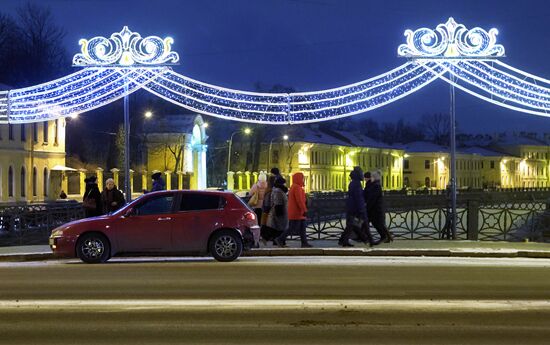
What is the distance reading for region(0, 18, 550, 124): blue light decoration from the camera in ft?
70.0

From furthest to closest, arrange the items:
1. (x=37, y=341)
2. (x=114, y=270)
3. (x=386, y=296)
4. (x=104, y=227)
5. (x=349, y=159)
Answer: (x=349, y=159) → (x=104, y=227) → (x=114, y=270) → (x=386, y=296) → (x=37, y=341)

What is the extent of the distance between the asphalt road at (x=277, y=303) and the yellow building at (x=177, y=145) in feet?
197

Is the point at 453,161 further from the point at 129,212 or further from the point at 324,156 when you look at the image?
the point at 324,156

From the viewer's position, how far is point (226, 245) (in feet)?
53.3

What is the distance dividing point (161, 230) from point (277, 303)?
5.72 meters

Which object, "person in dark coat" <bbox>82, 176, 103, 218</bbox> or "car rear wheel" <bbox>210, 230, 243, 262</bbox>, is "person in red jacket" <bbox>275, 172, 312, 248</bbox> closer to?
"car rear wheel" <bbox>210, 230, 243, 262</bbox>

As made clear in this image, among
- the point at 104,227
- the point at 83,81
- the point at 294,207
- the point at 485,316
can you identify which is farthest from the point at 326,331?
the point at 83,81

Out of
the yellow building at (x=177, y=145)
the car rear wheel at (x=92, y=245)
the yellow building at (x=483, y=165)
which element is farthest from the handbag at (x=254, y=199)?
the yellow building at (x=483, y=165)

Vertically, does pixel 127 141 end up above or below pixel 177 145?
below

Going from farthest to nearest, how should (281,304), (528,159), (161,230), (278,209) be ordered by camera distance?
(528,159), (278,209), (161,230), (281,304)

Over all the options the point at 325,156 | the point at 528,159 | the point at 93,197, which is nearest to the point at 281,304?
the point at 93,197

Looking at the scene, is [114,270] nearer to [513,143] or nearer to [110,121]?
[110,121]

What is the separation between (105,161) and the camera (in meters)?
88.0

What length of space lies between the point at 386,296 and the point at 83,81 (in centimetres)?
1543
